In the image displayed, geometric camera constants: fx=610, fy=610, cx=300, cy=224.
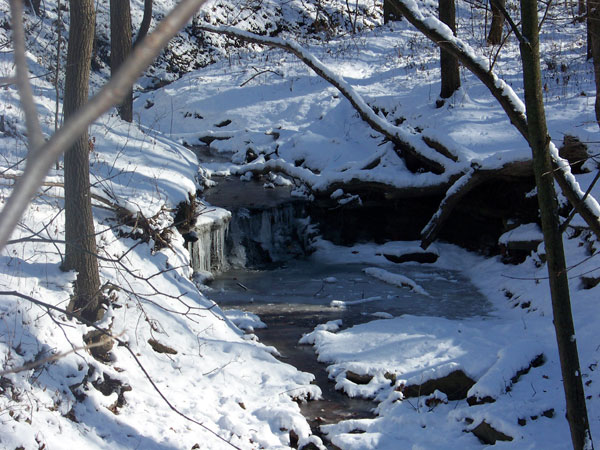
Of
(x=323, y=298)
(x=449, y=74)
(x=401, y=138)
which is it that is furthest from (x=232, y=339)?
(x=449, y=74)

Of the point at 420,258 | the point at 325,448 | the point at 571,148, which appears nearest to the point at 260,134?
the point at 420,258

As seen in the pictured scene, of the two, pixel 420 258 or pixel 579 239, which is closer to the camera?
pixel 579 239

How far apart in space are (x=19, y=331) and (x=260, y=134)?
42.3 feet

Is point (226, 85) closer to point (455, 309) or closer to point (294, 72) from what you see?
point (294, 72)

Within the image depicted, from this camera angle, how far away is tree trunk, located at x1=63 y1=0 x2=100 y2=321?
211 inches

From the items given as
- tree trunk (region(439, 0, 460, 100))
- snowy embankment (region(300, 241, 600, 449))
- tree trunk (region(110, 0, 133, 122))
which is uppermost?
tree trunk (region(110, 0, 133, 122))

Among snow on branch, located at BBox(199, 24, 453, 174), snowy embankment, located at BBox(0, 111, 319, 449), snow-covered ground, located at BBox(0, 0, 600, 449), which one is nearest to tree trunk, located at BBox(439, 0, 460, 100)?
snow-covered ground, located at BBox(0, 0, 600, 449)

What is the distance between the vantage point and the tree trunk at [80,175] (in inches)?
211

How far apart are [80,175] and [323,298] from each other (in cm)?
471

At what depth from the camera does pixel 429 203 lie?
12.1m

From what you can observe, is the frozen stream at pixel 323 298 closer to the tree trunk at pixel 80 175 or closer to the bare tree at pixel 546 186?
the tree trunk at pixel 80 175

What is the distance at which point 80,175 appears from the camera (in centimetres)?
539

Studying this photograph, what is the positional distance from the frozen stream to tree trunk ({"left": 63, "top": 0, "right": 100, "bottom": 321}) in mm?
2459

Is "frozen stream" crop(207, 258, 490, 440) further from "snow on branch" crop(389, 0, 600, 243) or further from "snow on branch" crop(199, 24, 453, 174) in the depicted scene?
"snow on branch" crop(389, 0, 600, 243)
